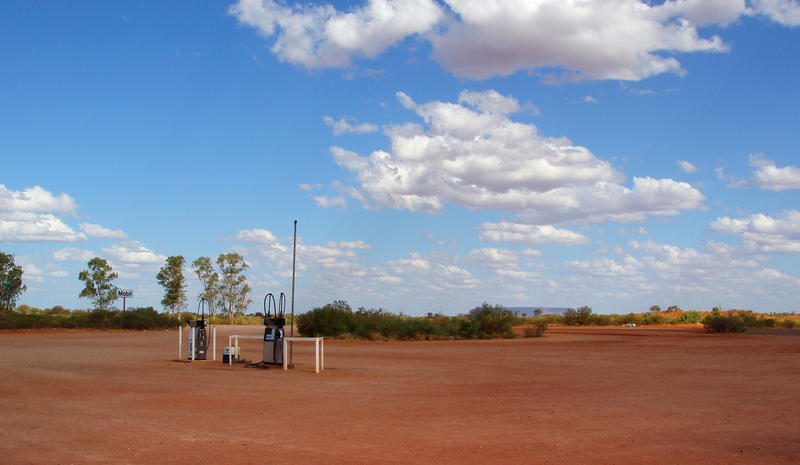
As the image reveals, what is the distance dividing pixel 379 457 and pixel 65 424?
573cm

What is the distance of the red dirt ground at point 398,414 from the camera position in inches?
373

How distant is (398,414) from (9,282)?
3005 inches

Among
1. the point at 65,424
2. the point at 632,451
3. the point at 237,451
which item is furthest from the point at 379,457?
the point at 65,424

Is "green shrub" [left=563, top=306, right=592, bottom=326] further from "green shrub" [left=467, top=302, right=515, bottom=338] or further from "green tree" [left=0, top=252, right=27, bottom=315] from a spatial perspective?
"green tree" [left=0, top=252, right=27, bottom=315]

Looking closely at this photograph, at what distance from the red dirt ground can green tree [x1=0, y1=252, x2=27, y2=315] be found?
5891cm

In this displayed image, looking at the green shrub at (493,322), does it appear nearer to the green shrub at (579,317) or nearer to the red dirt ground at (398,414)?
the red dirt ground at (398,414)

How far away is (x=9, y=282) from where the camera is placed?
77.3 metres

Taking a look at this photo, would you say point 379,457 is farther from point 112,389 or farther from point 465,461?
point 112,389

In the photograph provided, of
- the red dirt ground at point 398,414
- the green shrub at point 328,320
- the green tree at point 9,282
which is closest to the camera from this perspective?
the red dirt ground at point 398,414

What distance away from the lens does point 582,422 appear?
39.9ft

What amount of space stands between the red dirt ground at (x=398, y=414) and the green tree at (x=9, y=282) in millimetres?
58907

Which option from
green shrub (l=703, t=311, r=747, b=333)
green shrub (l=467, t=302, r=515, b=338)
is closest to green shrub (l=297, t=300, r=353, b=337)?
green shrub (l=467, t=302, r=515, b=338)

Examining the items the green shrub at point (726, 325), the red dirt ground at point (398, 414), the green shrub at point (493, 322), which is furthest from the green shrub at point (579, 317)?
the red dirt ground at point (398, 414)

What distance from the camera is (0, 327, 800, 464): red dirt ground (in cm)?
948
